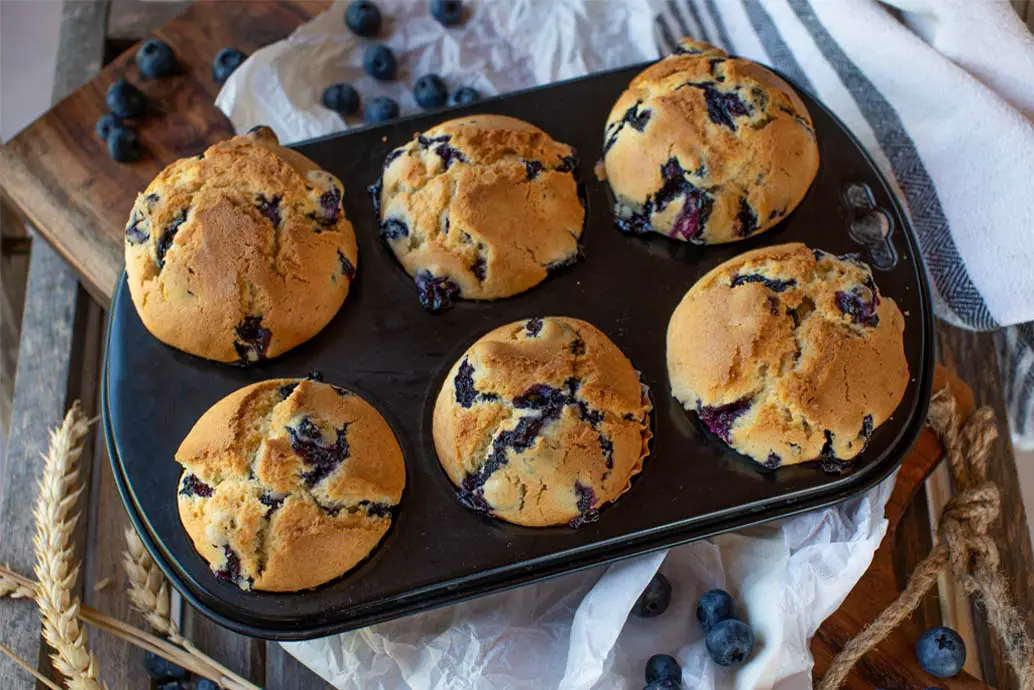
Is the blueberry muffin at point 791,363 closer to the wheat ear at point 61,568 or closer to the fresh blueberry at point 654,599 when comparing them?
the fresh blueberry at point 654,599

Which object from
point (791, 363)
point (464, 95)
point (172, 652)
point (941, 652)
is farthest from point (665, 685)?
point (464, 95)

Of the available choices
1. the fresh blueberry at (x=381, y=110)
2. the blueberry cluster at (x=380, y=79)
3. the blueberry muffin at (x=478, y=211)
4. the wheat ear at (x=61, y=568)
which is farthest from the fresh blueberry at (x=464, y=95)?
the wheat ear at (x=61, y=568)

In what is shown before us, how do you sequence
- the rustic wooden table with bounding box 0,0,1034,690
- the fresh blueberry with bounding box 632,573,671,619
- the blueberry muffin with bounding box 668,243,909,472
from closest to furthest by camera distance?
the blueberry muffin with bounding box 668,243,909,472
the fresh blueberry with bounding box 632,573,671,619
the rustic wooden table with bounding box 0,0,1034,690

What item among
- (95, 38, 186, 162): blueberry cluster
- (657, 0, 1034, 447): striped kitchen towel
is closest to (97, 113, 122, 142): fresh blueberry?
(95, 38, 186, 162): blueberry cluster

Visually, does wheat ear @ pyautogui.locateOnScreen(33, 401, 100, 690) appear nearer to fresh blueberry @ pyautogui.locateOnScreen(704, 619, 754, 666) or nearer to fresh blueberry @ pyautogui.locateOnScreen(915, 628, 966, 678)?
fresh blueberry @ pyautogui.locateOnScreen(704, 619, 754, 666)

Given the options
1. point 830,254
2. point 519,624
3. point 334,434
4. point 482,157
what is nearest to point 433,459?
point 334,434
